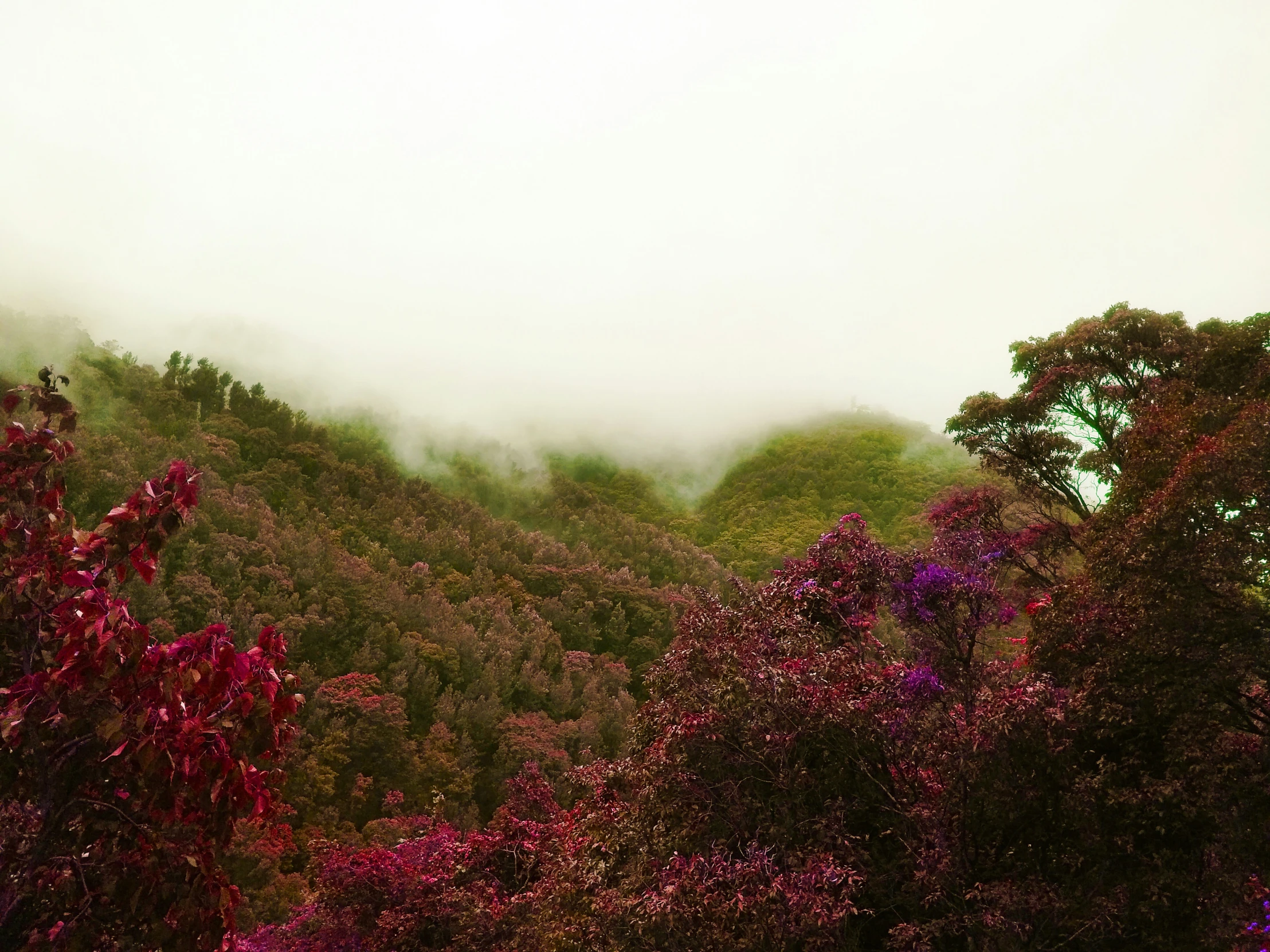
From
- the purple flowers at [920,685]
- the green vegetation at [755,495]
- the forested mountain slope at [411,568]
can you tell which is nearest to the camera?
the purple flowers at [920,685]

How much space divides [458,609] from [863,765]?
34.0 meters

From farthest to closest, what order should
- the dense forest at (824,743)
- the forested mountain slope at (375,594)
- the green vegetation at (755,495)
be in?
the green vegetation at (755,495) < the forested mountain slope at (375,594) < the dense forest at (824,743)

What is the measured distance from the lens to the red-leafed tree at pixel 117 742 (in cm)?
275

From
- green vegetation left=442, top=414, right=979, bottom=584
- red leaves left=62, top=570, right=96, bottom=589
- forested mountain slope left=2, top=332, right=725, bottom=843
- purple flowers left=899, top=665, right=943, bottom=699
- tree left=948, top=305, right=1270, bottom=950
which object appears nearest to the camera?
red leaves left=62, top=570, right=96, bottom=589

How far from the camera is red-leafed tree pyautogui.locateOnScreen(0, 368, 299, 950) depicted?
275 centimetres

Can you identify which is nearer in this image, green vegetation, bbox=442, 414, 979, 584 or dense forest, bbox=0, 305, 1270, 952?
dense forest, bbox=0, 305, 1270, 952

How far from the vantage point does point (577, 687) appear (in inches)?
1444

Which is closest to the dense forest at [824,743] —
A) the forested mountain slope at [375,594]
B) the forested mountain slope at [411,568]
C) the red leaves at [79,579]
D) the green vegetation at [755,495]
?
the red leaves at [79,579]

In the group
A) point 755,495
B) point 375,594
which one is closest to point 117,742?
point 375,594

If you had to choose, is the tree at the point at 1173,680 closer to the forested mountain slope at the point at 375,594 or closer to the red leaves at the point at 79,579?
the red leaves at the point at 79,579

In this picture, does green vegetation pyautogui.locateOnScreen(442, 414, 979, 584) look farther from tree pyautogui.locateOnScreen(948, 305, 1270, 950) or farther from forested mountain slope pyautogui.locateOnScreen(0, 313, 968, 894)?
tree pyautogui.locateOnScreen(948, 305, 1270, 950)

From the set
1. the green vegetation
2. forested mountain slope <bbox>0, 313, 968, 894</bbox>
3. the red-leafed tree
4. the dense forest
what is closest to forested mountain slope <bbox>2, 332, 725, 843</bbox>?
forested mountain slope <bbox>0, 313, 968, 894</bbox>

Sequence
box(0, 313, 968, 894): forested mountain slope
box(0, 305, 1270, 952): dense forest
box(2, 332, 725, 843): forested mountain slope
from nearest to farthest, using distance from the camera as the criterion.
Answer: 1. box(0, 305, 1270, 952): dense forest
2. box(2, 332, 725, 843): forested mountain slope
3. box(0, 313, 968, 894): forested mountain slope

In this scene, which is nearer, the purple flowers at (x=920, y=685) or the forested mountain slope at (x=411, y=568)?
the purple flowers at (x=920, y=685)
